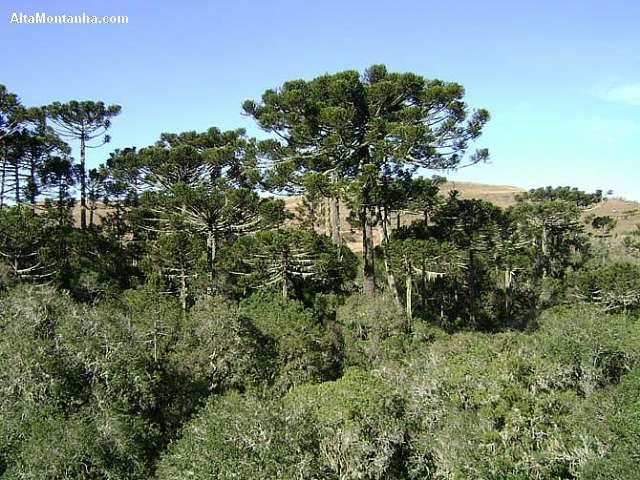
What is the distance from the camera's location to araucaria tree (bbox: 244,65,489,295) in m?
25.8

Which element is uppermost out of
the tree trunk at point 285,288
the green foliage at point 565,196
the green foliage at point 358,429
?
the green foliage at point 565,196

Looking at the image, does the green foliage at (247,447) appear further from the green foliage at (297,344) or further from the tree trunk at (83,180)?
the tree trunk at (83,180)

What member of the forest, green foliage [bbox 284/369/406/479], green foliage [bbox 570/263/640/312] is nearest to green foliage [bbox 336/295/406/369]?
the forest

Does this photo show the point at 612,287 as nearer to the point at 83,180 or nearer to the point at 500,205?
the point at 83,180

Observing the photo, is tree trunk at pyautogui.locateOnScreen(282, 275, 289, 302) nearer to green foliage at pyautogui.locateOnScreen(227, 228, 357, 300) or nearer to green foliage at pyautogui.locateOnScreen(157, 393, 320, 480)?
green foliage at pyautogui.locateOnScreen(227, 228, 357, 300)

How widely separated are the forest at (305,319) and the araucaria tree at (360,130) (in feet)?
0.35

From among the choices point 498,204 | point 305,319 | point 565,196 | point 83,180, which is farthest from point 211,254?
point 498,204

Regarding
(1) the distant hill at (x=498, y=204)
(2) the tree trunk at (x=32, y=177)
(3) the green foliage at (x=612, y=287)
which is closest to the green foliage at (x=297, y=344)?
(3) the green foliage at (x=612, y=287)

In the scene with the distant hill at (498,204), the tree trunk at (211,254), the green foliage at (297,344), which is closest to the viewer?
the green foliage at (297,344)

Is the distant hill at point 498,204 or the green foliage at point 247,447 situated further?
the distant hill at point 498,204

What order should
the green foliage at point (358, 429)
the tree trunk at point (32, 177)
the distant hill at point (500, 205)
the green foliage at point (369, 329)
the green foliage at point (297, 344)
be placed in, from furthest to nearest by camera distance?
1. the distant hill at point (500, 205)
2. the tree trunk at point (32, 177)
3. the green foliage at point (369, 329)
4. the green foliage at point (297, 344)
5. the green foliage at point (358, 429)

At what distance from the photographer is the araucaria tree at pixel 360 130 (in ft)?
84.6

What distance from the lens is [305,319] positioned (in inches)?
860

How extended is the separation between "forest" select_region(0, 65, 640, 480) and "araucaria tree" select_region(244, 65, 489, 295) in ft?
0.35
